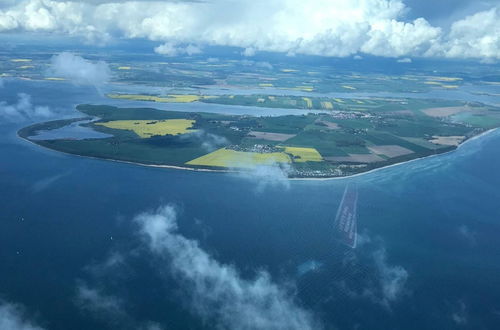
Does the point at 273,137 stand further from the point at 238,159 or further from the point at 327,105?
the point at 327,105

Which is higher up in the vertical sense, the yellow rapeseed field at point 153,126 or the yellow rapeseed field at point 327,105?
the yellow rapeseed field at point 153,126

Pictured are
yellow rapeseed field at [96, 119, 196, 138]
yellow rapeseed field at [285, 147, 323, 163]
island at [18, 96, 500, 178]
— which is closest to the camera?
island at [18, 96, 500, 178]

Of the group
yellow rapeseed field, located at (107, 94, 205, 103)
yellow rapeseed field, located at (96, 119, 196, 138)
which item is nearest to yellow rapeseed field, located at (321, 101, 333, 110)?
yellow rapeseed field, located at (107, 94, 205, 103)

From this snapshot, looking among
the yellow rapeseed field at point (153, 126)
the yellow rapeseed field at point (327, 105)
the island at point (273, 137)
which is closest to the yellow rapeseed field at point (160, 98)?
the island at point (273, 137)

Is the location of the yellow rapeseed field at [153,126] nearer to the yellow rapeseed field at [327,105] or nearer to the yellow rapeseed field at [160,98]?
the yellow rapeseed field at [160,98]

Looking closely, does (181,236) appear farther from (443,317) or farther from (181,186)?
(443,317)

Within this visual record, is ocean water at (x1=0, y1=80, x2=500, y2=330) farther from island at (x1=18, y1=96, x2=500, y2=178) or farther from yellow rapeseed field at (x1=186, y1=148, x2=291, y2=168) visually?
island at (x1=18, y1=96, x2=500, y2=178)
